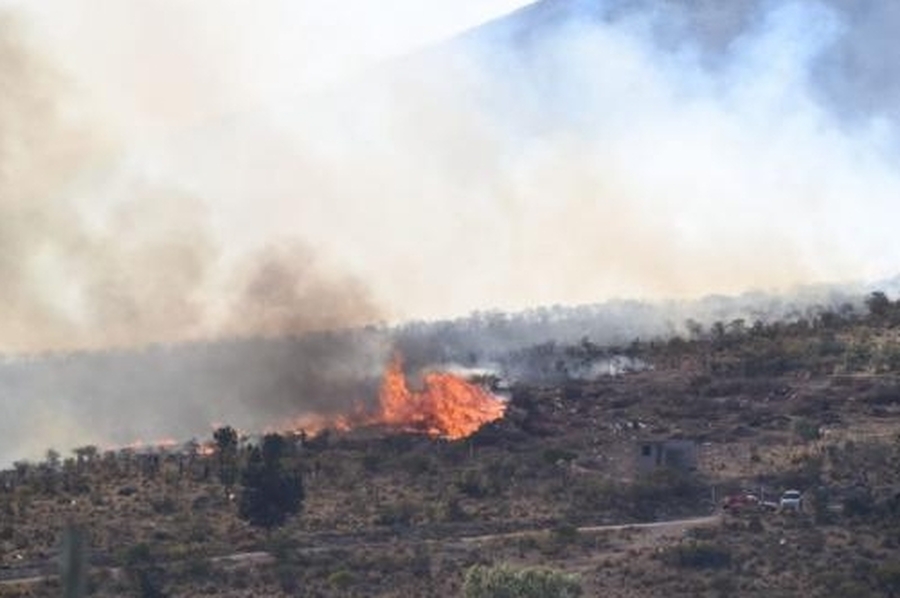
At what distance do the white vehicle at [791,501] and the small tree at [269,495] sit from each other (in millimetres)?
20445

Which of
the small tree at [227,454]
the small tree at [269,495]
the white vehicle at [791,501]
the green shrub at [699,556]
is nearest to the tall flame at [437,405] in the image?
the small tree at [227,454]

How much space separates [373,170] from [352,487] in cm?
7320

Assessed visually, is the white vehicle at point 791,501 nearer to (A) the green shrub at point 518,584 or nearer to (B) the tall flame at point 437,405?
(A) the green shrub at point 518,584

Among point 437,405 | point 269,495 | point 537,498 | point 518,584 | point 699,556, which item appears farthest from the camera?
point 437,405

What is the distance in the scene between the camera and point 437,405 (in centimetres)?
10619

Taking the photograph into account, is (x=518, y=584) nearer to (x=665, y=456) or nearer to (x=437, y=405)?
(x=665, y=456)

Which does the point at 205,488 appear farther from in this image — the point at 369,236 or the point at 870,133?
the point at 870,133

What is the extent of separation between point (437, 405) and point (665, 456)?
60.2 feet

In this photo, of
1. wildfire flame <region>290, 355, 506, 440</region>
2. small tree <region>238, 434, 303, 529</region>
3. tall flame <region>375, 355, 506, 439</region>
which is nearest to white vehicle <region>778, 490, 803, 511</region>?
small tree <region>238, 434, 303, 529</region>

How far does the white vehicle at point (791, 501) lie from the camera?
80.9m

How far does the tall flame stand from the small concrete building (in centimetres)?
1116

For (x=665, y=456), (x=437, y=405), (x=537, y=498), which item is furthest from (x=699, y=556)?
(x=437, y=405)

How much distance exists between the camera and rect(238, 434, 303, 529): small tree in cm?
8088

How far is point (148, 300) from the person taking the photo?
11556 cm
